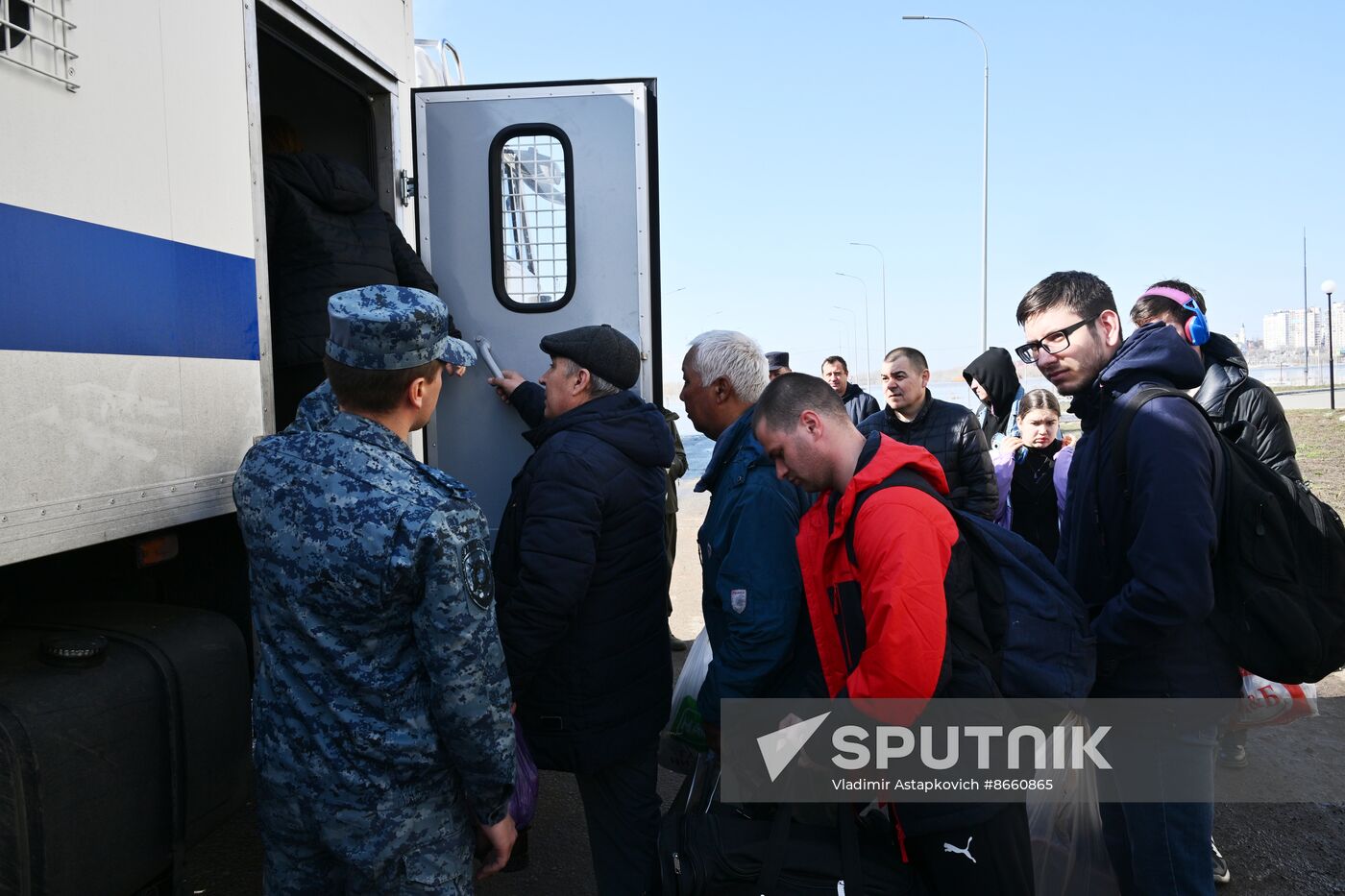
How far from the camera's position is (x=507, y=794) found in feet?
6.38

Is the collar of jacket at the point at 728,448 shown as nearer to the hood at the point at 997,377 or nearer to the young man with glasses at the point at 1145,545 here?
the young man with glasses at the point at 1145,545

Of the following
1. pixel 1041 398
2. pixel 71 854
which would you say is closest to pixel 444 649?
pixel 71 854

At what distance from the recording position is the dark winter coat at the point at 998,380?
5.55 meters

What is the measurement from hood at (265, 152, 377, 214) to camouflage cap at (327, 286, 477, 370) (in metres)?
1.43

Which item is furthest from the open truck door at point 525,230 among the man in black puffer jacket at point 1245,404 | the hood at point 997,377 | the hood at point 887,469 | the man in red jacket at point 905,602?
the hood at point 997,377

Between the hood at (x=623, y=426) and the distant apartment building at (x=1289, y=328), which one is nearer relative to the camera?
the hood at (x=623, y=426)

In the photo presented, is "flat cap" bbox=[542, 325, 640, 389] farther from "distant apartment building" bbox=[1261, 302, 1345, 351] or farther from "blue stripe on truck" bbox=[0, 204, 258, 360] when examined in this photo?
"distant apartment building" bbox=[1261, 302, 1345, 351]

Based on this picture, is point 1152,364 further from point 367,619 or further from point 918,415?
point 918,415

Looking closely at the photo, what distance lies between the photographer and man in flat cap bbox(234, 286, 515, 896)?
5.59 ft

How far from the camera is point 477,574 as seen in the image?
5.92 feet

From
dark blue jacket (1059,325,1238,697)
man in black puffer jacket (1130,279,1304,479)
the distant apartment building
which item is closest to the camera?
dark blue jacket (1059,325,1238,697)

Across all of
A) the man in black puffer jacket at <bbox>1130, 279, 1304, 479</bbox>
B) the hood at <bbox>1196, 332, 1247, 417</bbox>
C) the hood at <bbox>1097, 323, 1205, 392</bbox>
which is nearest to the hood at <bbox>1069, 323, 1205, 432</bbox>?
the hood at <bbox>1097, 323, 1205, 392</bbox>

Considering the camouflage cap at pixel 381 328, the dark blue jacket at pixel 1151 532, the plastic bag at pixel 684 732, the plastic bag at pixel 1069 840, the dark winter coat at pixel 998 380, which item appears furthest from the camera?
the dark winter coat at pixel 998 380

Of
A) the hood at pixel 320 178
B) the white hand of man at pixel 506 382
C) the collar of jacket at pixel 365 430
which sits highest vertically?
the hood at pixel 320 178
